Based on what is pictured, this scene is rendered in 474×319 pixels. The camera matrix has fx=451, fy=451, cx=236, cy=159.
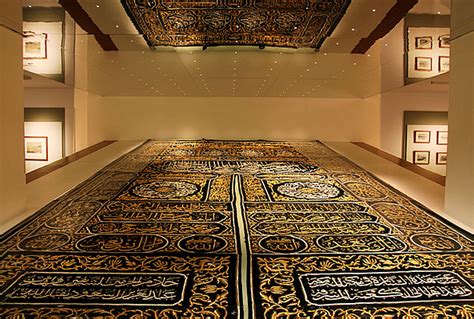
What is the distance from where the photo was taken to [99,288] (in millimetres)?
2328

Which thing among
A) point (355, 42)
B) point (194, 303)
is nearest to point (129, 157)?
point (355, 42)

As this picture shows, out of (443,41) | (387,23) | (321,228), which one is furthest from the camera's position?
(387,23)

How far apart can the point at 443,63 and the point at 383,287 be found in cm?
564

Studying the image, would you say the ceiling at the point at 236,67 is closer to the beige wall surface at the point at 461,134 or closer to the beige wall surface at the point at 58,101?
the beige wall surface at the point at 58,101

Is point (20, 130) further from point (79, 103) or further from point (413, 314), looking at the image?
point (79, 103)

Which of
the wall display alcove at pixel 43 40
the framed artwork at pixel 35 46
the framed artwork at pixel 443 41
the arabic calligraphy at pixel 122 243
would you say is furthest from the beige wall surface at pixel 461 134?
the framed artwork at pixel 35 46

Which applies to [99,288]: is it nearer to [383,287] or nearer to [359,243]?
[383,287]

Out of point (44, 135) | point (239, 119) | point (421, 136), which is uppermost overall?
point (239, 119)

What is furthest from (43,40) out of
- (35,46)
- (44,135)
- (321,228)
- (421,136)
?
(421,136)

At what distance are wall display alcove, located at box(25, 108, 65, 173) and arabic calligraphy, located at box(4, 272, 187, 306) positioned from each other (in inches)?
361

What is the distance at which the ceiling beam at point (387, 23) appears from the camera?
7083 mm

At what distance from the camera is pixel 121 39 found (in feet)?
29.3

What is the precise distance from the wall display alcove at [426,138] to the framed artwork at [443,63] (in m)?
4.55

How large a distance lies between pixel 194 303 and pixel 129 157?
5915 mm
